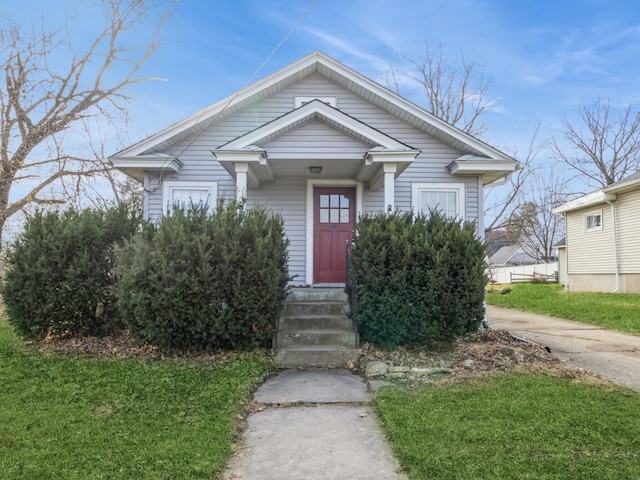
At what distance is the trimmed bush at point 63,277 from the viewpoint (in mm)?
6648

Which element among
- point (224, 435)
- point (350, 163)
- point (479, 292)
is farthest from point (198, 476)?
point (350, 163)

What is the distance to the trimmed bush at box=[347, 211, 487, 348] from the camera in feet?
19.9

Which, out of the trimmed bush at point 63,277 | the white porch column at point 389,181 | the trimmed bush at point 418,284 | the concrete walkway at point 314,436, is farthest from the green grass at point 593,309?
the trimmed bush at point 63,277

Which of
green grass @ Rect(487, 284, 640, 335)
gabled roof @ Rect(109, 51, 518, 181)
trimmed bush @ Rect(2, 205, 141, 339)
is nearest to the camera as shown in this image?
trimmed bush @ Rect(2, 205, 141, 339)

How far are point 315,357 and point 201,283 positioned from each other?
1.75 m

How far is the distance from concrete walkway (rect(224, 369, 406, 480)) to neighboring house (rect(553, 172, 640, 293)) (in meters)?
14.8

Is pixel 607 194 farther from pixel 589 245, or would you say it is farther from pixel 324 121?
pixel 324 121

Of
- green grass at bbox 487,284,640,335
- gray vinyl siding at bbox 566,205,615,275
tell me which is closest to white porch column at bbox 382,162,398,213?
green grass at bbox 487,284,640,335

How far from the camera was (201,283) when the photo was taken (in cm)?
579

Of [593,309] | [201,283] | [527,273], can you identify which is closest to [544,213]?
[527,273]

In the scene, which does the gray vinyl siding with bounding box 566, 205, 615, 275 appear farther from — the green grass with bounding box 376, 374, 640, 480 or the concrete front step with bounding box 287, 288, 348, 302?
the green grass with bounding box 376, 374, 640, 480

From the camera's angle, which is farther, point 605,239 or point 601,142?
point 601,142

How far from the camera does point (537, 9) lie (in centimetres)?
925

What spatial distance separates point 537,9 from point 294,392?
29.4 feet
